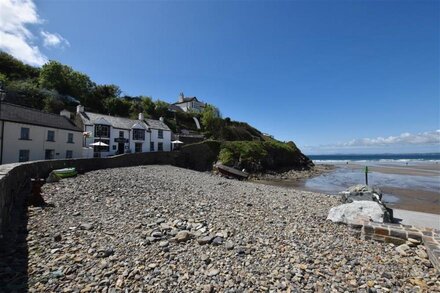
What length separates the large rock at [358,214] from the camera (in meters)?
8.38

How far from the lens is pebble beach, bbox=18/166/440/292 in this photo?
4.83 m

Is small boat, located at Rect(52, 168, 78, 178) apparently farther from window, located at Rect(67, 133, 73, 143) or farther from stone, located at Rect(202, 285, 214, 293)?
stone, located at Rect(202, 285, 214, 293)

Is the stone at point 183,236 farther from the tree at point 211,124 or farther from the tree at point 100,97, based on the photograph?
the tree at point 100,97

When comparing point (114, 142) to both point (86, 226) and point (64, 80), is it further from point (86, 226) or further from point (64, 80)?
point (86, 226)

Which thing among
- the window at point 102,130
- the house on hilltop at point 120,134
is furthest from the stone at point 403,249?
the window at point 102,130

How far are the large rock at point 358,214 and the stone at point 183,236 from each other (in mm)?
5978

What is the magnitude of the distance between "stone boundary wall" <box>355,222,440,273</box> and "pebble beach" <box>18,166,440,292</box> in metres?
0.28

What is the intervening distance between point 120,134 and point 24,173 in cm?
2543

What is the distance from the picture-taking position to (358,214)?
28.4 ft

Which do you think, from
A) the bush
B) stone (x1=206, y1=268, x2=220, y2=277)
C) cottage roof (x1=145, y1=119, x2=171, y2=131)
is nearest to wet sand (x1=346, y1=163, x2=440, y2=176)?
the bush

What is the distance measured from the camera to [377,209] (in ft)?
28.9

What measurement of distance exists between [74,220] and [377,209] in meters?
11.6

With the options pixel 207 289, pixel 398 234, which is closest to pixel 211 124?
pixel 398 234

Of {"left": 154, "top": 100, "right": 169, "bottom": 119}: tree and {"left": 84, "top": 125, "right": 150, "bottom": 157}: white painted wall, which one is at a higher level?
{"left": 154, "top": 100, "right": 169, "bottom": 119}: tree
